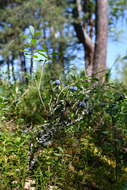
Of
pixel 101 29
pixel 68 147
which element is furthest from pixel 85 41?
pixel 68 147

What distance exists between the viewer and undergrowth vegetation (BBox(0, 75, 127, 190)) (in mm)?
1101

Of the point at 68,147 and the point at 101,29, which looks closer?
the point at 68,147

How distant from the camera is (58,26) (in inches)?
348

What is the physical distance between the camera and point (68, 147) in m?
1.43

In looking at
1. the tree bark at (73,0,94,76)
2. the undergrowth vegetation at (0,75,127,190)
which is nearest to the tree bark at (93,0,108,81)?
the tree bark at (73,0,94,76)

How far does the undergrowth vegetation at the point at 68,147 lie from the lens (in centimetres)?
110

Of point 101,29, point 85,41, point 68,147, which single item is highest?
point 85,41

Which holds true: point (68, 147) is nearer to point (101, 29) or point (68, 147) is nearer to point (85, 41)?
point (101, 29)

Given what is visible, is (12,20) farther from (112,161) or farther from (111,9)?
(112,161)

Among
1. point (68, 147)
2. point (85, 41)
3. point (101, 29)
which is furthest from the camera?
point (85, 41)

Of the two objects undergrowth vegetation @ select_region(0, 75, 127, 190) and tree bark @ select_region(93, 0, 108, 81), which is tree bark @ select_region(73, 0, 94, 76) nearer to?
tree bark @ select_region(93, 0, 108, 81)

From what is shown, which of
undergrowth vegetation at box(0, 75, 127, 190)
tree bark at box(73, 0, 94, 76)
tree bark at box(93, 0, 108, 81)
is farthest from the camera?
tree bark at box(73, 0, 94, 76)

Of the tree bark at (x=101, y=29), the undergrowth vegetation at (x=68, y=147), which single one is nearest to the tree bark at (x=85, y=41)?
the tree bark at (x=101, y=29)

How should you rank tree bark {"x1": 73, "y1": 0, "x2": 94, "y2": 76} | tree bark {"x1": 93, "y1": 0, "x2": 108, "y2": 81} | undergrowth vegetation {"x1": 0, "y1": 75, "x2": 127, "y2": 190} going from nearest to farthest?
undergrowth vegetation {"x1": 0, "y1": 75, "x2": 127, "y2": 190}, tree bark {"x1": 93, "y1": 0, "x2": 108, "y2": 81}, tree bark {"x1": 73, "y1": 0, "x2": 94, "y2": 76}
